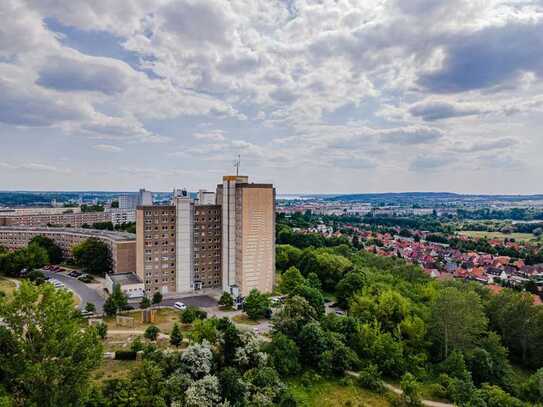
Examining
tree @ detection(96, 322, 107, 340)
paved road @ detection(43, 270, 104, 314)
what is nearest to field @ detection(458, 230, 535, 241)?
paved road @ detection(43, 270, 104, 314)

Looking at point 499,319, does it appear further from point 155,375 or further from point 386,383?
point 155,375

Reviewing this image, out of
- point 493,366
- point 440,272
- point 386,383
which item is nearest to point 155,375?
point 386,383

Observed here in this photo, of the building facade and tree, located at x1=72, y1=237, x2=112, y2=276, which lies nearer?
the building facade

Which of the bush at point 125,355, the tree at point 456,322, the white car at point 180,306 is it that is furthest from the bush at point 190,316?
the tree at point 456,322

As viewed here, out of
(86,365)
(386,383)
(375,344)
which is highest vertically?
(86,365)

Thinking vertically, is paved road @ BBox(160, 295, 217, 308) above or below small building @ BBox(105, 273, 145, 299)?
below

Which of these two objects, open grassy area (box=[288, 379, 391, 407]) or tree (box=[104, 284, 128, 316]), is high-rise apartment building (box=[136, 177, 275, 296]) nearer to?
tree (box=[104, 284, 128, 316])

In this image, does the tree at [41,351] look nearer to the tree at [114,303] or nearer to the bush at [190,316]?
the bush at [190,316]
